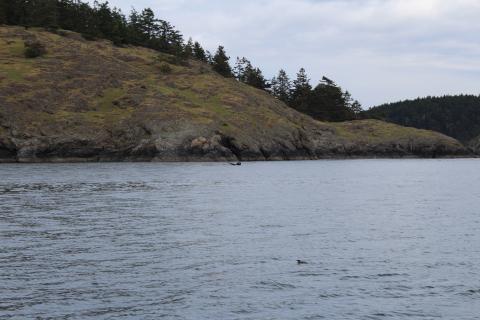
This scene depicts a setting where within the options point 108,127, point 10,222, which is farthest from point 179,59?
point 10,222

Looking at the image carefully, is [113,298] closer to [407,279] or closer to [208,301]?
[208,301]

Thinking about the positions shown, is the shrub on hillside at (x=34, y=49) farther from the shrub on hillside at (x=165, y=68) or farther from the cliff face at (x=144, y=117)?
the shrub on hillside at (x=165, y=68)

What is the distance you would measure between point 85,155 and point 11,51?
2159 inches

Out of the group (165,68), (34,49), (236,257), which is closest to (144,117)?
(165,68)

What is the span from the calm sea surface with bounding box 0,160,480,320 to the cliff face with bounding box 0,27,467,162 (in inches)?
2963

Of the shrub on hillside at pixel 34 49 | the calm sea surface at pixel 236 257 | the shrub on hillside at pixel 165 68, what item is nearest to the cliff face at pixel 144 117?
the shrub on hillside at pixel 165 68

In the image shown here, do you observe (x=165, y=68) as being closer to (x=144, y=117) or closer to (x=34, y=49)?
(x=34, y=49)

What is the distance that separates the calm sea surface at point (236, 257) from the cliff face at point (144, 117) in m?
75.3

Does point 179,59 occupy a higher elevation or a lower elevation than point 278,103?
higher

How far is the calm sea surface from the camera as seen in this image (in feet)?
65.3

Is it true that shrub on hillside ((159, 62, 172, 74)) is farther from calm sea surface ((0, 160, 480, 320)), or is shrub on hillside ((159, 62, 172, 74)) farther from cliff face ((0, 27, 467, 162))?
calm sea surface ((0, 160, 480, 320))

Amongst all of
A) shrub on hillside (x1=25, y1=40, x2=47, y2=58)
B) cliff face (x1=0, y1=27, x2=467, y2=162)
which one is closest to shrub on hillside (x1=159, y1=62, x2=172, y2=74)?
cliff face (x1=0, y1=27, x2=467, y2=162)

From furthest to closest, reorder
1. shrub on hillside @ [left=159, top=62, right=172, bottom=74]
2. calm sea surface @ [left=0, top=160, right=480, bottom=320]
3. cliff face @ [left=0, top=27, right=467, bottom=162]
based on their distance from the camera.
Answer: shrub on hillside @ [left=159, top=62, right=172, bottom=74] < cliff face @ [left=0, top=27, right=467, bottom=162] < calm sea surface @ [left=0, top=160, right=480, bottom=320]

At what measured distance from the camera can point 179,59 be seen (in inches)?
7672
